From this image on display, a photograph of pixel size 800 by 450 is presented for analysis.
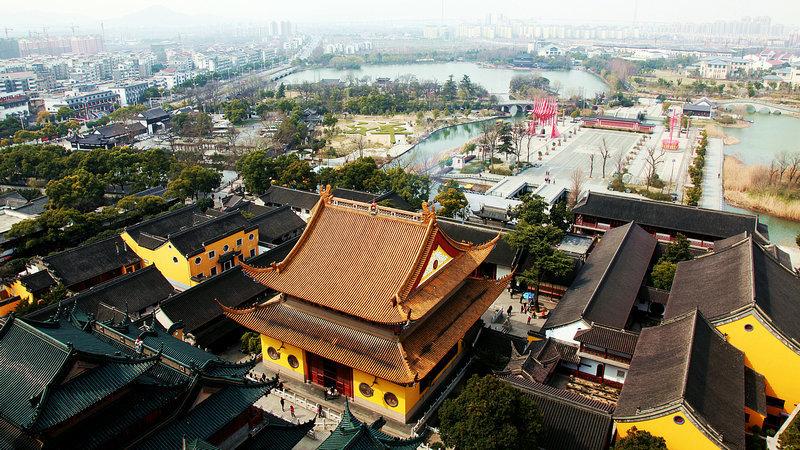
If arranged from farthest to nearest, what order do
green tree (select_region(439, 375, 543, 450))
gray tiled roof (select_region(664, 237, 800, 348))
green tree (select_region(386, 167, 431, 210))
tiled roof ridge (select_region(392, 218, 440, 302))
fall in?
green tree (select_region(386, 167, 431, 210)) < gray tiled roof (select_region(664, 237, 800, 348)) < tiled roof ridge (select_region(392, 218, 440, 302)) < green tree (select_region(439, 375, 543, 450))

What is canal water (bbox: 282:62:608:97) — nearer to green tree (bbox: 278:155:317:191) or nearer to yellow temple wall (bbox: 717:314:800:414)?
green tree (bbox: 278:155:317:191)

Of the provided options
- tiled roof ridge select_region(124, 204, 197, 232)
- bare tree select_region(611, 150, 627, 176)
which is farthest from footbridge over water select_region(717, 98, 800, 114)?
tiled roof ridge select_region(124, 204, 197, 232)

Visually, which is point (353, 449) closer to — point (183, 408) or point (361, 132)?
point (183, 408)

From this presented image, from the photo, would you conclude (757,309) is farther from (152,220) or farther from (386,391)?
(152,220)

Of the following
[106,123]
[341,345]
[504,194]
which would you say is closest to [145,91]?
[106,123]

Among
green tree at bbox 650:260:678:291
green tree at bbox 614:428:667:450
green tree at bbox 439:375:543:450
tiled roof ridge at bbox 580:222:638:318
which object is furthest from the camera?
green tree at bbox 650:260:678:291
